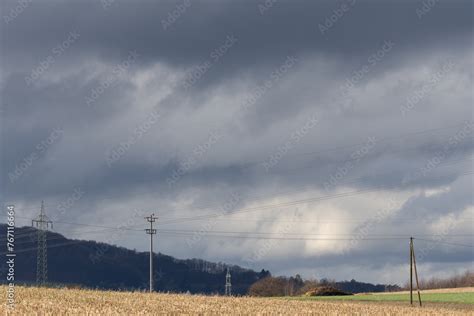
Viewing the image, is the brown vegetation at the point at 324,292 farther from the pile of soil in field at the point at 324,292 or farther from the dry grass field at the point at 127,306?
the dry grass field at the point at 127,306

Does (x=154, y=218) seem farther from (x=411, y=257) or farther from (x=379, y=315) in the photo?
(x=379, y=315)

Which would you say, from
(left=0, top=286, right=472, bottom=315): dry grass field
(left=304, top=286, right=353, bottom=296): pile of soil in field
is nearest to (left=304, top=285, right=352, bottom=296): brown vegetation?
(left=304, top=286, right=353, bottom=296): pile of soil in field

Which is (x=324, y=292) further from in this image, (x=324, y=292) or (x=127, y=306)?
(x=127, y=306)

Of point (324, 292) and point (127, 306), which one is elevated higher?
point (324, 292)

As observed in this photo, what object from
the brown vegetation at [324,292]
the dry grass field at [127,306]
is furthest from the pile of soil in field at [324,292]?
the dry grass field at [127,306]

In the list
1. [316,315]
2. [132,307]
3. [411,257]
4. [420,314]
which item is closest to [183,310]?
[132,307]

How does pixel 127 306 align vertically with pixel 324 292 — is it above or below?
below

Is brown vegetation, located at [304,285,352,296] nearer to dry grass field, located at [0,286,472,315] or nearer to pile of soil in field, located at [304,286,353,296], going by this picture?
pile of soil in field, located at [304,286,353,296]

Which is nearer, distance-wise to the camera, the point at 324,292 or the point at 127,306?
the point at 127,306

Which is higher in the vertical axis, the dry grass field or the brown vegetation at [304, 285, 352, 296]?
the brown vegetation at [304, 285, 352, 296]

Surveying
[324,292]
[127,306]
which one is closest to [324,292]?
[324,292]

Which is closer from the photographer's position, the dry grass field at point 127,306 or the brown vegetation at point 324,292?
the dry grass field at point 127,306

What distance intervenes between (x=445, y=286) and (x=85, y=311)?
5107 inches

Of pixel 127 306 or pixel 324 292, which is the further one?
pixel 324 292
